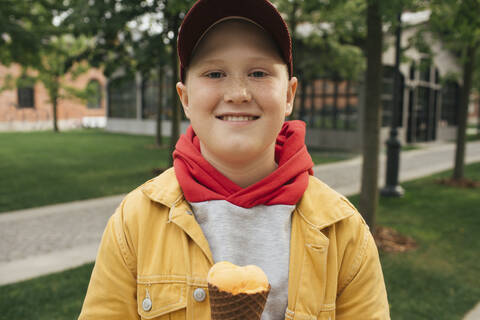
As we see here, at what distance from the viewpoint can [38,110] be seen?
44000 millimetres

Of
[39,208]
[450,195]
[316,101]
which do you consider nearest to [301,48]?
[316,101]

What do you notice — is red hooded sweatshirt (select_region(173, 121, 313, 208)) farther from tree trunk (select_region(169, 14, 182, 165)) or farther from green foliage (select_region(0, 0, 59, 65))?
green foliage (select_region(0, 0, 59, 65))

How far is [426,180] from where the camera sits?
11.6 metres

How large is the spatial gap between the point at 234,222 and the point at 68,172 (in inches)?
500

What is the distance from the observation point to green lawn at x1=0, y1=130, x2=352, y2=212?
31.9 ft

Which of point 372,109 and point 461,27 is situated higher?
point 461,27

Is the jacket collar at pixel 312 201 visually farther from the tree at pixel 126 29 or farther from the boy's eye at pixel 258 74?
the tree at pixel 126 29

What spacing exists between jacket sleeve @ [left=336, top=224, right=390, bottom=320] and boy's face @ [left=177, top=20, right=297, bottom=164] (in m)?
0.59

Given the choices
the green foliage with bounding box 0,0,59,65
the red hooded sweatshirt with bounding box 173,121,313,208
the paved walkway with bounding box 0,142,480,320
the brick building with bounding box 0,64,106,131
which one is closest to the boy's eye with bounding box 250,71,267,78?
the red hooded sweatshirt with bounding box 173,121,313,208

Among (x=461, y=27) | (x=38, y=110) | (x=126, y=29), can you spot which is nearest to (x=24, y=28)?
(x=126, y=29)

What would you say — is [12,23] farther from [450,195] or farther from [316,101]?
[316,101]

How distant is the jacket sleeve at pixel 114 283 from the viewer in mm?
1505

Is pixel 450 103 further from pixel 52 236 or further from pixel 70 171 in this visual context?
pixel 52 236

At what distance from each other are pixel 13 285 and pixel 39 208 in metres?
4.04
